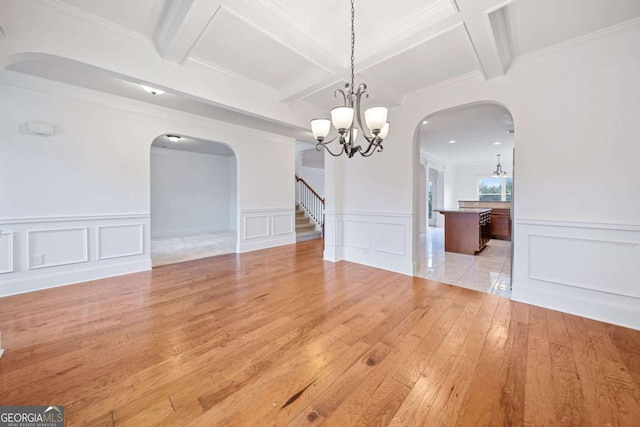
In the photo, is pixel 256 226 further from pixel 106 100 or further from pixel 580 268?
pixel 580 268

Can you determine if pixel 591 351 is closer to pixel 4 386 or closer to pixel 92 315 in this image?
pixel 4 386

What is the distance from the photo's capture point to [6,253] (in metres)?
3.04

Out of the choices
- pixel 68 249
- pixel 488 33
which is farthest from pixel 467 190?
pixel 68 249

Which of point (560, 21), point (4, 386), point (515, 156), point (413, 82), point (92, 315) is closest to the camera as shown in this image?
point (4, 386)

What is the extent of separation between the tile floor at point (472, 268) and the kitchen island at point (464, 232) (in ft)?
0.64

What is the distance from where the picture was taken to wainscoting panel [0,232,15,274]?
3016 millimetres

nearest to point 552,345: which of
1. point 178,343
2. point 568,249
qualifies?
point 568,249

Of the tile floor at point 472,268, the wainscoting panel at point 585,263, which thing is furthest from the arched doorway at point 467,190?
the wainscoting panel at point 585,263

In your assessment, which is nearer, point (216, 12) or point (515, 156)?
point (216, 12)

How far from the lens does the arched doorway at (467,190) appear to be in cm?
399

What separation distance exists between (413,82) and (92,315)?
15.3 ft

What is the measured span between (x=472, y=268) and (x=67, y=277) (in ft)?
20.1

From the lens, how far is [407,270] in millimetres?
3875

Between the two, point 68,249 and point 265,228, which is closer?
point 68,249
